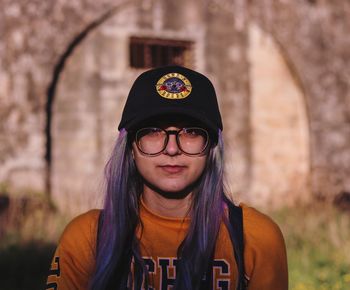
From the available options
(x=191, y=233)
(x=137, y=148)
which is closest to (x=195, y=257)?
(x=191, y=233)

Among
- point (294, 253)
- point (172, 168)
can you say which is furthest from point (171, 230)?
point (294, 253)

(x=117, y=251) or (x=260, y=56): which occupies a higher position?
(x=260, y=56)

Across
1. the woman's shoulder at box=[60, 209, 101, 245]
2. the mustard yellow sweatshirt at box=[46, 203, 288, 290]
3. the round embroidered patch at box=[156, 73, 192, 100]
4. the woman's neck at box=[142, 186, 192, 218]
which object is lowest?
the mustard yellow sweatshirt at box=[46, 203, 288, 290]

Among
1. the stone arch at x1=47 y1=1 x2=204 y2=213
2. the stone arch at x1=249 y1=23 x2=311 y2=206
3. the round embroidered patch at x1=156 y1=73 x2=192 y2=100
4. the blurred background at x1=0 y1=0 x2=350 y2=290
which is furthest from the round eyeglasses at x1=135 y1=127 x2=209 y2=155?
the stone arch at x1=249 y1=23 x2=311 y2=206

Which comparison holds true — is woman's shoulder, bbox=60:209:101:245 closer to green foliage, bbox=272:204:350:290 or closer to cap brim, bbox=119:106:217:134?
cap brim, bbox=119:106:217:134

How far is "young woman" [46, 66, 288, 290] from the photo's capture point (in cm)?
199

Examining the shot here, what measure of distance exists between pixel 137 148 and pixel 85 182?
234 inches

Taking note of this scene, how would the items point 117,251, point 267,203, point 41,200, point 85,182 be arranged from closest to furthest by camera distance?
point 117,251
point 41,200
point 85,182
point 267,203

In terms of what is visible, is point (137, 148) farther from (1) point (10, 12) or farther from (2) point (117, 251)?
(1) point (10, 12)

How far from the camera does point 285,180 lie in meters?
8.90

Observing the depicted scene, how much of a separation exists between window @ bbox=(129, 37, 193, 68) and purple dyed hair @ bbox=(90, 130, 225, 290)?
6.39 m

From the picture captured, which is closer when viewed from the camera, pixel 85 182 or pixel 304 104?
pixel 85 182

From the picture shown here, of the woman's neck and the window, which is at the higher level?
the window

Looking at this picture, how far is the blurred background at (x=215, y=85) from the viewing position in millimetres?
7574
